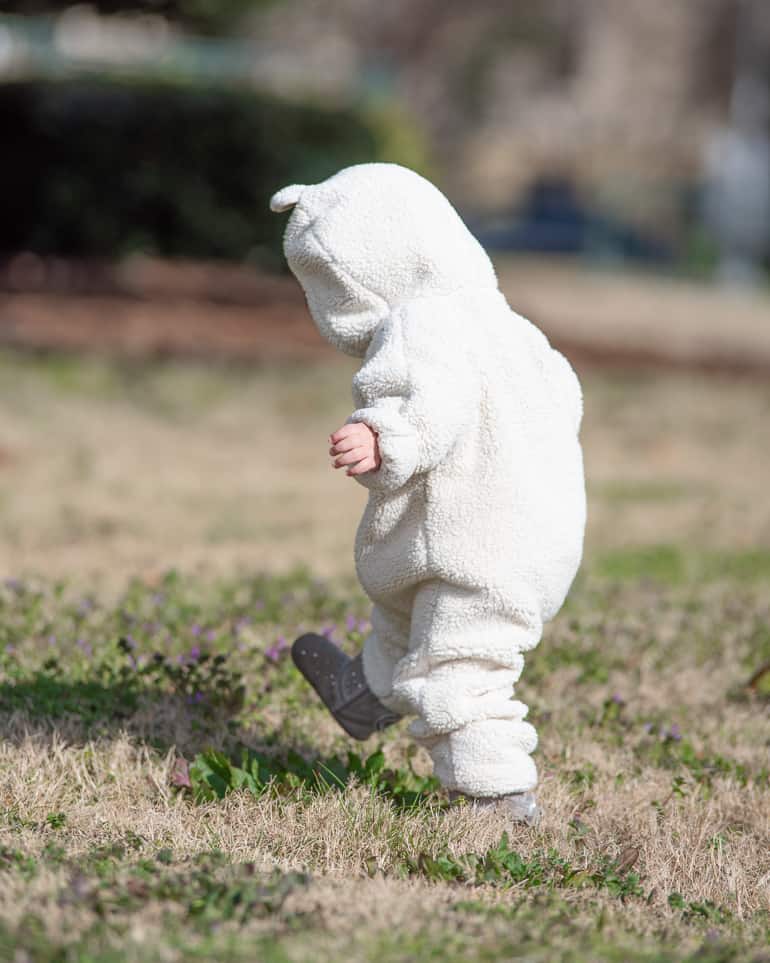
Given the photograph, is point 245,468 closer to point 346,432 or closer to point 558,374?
point 558,374

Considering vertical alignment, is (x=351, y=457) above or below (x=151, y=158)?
below

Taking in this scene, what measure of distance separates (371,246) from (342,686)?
1.09 m

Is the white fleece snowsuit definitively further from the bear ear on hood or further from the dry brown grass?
the dry brown grass

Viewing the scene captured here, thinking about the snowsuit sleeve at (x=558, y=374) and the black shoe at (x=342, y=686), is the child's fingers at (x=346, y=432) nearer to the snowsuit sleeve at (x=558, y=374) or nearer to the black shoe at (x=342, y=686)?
the snowsuit sleeve at (x=558, y=374)

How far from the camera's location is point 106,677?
4441 mm

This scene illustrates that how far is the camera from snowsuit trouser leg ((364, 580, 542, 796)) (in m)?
3.33

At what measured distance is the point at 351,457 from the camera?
122 inches

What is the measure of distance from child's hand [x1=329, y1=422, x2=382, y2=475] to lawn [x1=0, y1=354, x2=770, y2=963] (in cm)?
82

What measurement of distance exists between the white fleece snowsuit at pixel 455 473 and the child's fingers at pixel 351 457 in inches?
5.4

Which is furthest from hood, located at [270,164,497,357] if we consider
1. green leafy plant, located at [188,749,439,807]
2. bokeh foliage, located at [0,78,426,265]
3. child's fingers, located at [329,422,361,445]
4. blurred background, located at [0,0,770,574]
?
bokeh foliage, located at [0,78,426,265]

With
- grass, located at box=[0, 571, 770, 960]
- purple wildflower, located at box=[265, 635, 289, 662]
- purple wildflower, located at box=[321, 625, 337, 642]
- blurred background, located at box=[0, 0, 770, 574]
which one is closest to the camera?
grass, located at box=[0, 571, 770, 960]

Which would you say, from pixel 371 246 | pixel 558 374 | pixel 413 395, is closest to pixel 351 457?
pixel 413 395

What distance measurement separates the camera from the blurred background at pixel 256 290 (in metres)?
7.48

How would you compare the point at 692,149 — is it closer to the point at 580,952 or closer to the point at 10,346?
the point at 10,346
